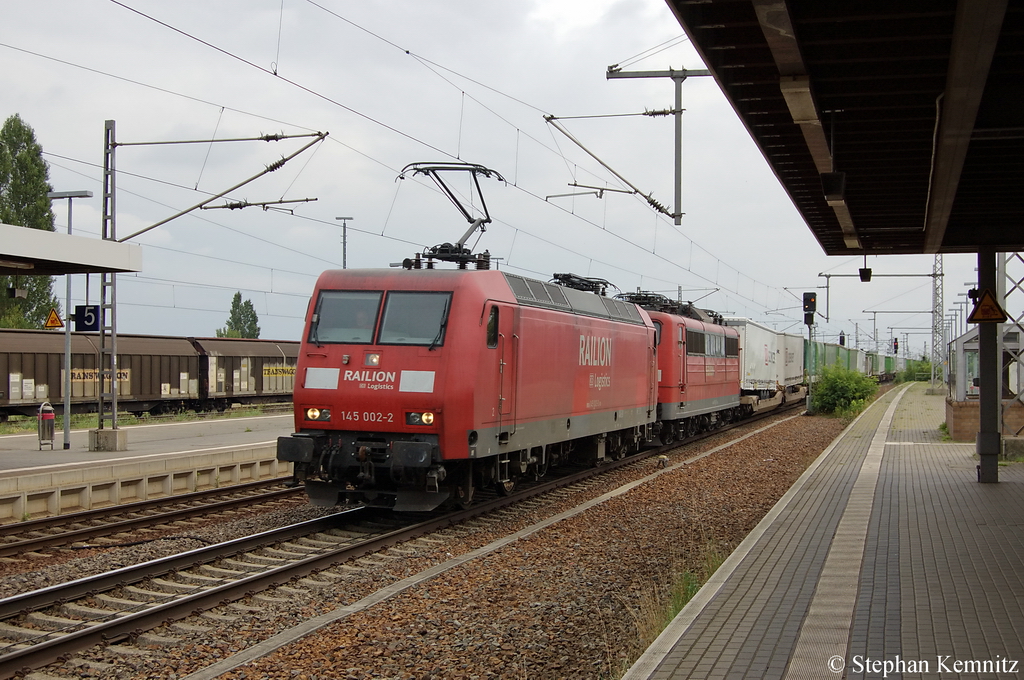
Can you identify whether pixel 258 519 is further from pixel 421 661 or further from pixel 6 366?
pixel 6 366

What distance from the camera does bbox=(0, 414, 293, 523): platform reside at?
12258mm

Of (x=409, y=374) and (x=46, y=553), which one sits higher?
(x=409, y=374)

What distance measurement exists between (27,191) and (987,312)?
135 ft

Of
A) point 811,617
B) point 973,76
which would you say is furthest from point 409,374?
point 973,76

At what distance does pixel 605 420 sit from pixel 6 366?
60.3ft

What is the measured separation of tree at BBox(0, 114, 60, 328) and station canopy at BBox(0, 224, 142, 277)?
28.7 m

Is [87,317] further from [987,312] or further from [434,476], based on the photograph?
[987,312]

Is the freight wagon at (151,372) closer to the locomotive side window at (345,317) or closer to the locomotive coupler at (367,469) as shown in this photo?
the locomotive side window at (345,317)

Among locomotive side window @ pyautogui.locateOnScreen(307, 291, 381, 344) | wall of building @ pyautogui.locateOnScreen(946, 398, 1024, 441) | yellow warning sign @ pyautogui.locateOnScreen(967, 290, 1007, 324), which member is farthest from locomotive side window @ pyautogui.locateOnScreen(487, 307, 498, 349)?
wall of building @ pyautogui.locateOnScreen(946, 398, 1024, 441)

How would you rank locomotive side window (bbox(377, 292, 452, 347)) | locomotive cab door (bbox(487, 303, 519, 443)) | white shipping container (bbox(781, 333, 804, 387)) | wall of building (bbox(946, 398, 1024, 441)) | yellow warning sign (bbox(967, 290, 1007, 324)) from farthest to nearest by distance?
white shipping container (bbox(781, 333, 804, 387)) < wall of building (bbox(946, 398, 1024, 441)) < yellow warning sign (bbox(967, 290, 1007, 324)) < locomotive cab door (bbox(487, 303, 519, 443)) < locomotive side window (bbox(377, 292, 452, 347))

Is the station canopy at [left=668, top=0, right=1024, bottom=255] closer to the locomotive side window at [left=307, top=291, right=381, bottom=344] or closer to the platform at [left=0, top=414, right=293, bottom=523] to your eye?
the locomotive side window at [left=307, top=291, right=381, bottom=344]

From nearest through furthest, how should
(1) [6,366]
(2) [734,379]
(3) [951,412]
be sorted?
1. (3) [951,412]
2. (1) [6,366]
3. (2) [734,379]

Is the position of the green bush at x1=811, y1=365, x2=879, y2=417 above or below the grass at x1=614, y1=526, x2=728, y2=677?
above

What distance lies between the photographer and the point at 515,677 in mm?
6070
